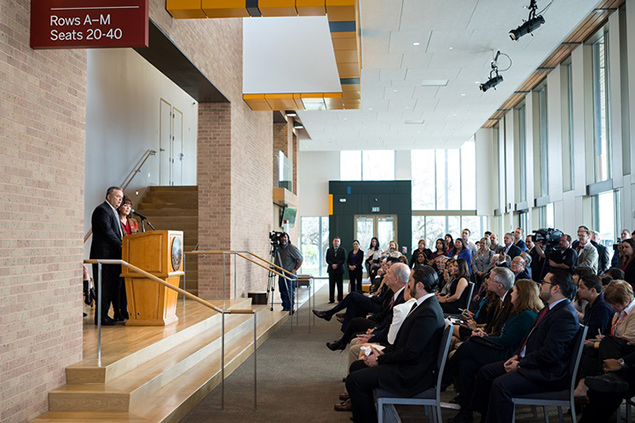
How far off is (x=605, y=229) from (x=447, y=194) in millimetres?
11673

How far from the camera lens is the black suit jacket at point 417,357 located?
13.0ft

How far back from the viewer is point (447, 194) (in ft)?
80.5

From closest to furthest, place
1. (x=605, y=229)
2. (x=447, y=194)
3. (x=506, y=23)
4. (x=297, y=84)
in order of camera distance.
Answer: (x=506, y=23) < (x=297, y=84) < (x=605, y=229) < (x=447, y=194)

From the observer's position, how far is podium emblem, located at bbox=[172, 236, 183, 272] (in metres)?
6.88

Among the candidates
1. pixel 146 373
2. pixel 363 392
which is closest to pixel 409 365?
pixel 363 392

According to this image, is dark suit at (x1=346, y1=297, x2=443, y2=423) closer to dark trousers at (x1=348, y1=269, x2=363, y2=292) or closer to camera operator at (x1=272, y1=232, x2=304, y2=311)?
camera operator at (x1=272, y1=232, x2=304, y2=311)

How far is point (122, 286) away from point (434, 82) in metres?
8.77


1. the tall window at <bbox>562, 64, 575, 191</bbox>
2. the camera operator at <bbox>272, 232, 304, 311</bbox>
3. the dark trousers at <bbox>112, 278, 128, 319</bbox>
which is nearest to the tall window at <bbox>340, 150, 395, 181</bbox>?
the tall window at <bbox>562, 64, 575, 191</bbox>

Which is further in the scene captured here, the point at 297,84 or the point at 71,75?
the point at 297,84

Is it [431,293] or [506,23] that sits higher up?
[506,23]

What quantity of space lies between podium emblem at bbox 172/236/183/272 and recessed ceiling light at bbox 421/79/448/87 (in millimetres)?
7919

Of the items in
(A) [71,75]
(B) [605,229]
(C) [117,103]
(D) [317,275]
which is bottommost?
(D) [317,275]

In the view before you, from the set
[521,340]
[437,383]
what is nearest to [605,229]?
[521,340]

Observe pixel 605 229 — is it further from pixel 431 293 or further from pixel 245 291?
pixel 431 293
